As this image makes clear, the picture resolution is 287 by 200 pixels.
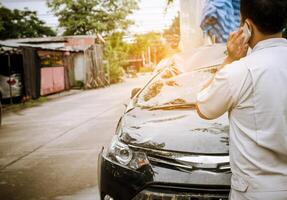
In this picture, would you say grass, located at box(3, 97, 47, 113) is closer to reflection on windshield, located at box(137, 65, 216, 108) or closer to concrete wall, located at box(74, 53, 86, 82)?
concrete wall, located at box(74, 53, 86, 82)

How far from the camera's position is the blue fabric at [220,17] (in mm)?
6109

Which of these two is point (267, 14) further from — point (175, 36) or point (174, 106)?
point (175, 36)

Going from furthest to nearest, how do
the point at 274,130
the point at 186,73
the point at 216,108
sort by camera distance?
1. the point at 186,73
2. the point at 216,108
3. the point at 274,130

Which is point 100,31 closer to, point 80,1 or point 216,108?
point 80,1

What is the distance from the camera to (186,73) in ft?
15.5

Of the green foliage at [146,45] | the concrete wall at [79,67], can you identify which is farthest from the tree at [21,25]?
the concrete wall at [79,67]

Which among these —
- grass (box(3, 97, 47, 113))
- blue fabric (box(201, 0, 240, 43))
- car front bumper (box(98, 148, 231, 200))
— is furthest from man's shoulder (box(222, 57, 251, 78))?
grass (box(3, 97, 47, 113))

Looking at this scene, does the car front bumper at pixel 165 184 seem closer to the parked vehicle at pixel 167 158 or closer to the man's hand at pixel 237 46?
the parked vehicle at pixel 167 158

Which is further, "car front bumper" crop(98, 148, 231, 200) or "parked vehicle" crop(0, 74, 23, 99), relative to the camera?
"parked vehicle" crop(0, 74, 23, 99)

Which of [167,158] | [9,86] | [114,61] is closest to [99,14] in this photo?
[114,61]

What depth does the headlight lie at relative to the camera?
3074mm

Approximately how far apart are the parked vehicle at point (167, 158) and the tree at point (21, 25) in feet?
153

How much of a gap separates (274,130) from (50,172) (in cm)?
522

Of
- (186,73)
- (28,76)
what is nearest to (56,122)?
(186,73)
